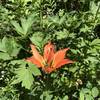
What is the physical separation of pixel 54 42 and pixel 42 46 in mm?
515

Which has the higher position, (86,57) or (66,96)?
(86,57)

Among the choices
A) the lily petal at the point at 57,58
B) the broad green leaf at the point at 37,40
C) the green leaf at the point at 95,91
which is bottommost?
the green leaf at the point at 95,91

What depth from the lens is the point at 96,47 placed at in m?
2.61

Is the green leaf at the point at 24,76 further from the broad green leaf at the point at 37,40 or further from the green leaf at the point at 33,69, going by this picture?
the broad green leaf at the point at 37,40

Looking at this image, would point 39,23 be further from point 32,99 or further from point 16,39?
point 32,99

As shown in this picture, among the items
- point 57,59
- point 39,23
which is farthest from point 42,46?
point 39,23

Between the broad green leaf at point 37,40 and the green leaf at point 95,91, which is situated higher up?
the broad green leaf at point 37,40

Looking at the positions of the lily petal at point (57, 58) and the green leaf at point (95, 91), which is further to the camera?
the green leaf at point (95, 91)

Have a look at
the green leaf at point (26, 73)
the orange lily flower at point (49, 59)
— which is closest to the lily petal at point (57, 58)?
the orange lily flower at point (49, 59)

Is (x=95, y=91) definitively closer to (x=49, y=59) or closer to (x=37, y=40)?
(x=49, y=59)

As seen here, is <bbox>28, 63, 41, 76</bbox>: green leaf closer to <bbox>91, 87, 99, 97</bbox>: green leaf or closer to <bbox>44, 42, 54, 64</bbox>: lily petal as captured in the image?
<bbox>44, 42, 54, 64</bbox>: lily petal

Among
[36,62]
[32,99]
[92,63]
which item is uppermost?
[36,62]

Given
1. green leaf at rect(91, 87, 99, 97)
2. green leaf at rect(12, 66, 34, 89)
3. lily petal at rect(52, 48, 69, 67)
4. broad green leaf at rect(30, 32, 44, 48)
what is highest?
broad green leaf at rect(30, 32, 44, 48)

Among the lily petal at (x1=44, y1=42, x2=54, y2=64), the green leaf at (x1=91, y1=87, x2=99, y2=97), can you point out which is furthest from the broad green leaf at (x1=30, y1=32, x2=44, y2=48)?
the green leaf at (x1=91, y1=87, x2=99, y2=97)
